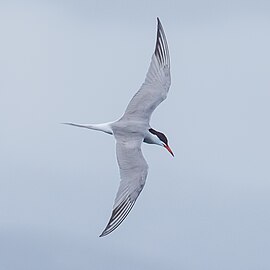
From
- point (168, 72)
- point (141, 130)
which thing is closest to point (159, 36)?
point (168, 72)

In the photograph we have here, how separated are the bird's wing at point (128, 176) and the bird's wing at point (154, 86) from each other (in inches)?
64.3

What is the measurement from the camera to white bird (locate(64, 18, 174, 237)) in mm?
23141

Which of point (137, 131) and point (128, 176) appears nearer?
point (128, 176)

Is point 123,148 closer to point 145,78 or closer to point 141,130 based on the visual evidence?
point 141,130

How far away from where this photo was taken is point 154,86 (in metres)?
26.8

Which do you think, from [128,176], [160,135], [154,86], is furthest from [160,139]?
[128,176]

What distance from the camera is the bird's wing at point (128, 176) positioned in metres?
22.8

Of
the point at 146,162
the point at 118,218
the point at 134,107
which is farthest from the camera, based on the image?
the point at 134,107

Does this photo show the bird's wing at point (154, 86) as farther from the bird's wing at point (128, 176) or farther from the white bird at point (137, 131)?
the bird's wing at point (128, 176)

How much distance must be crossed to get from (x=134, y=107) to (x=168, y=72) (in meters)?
1.63

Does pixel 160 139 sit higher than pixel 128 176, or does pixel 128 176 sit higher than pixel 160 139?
pixel 160 139

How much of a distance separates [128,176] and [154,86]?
401 centimetres

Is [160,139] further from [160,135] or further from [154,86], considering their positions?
[154,86]

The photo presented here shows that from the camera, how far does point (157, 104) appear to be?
26422mm
